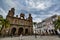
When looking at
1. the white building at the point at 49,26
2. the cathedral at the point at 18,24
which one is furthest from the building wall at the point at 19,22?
the white building at the point at 49,26

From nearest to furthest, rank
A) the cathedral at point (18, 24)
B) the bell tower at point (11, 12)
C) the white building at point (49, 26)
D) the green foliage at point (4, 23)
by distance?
the green foliage at point (4, 23) < the cathedral at point (18, 24) < the bell tower at point (11, 12) < the white building at point (49, 26)

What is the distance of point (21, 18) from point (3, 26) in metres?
10.9

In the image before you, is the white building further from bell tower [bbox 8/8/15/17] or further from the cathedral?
bell tower [bbox 8/8/15/17]

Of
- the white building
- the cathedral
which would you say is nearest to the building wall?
the cathedral

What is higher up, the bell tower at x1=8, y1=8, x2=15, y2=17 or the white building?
the bell tower at x1=8, y1=8, x2=15, y2=17

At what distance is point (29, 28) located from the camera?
1694 inches

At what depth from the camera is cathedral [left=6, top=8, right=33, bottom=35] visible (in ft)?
127

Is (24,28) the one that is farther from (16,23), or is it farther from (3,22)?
(3,22)

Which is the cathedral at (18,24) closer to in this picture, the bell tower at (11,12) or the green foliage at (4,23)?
the bell tower at (11,12)

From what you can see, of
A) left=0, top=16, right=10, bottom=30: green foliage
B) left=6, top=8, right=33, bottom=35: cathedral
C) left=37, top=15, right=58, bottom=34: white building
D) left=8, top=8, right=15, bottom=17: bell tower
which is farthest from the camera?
left=37, top=15, right=58, bottom=34: white building

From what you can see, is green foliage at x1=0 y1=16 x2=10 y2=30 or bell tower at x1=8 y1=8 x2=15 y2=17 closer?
green foliage at x1=0 y1=16 x2=10 y2=30

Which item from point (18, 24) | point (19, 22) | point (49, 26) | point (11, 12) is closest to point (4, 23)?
point (11, 12)

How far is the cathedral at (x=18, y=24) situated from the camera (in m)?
38.7

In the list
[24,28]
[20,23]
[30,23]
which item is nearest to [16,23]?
[20,23]
